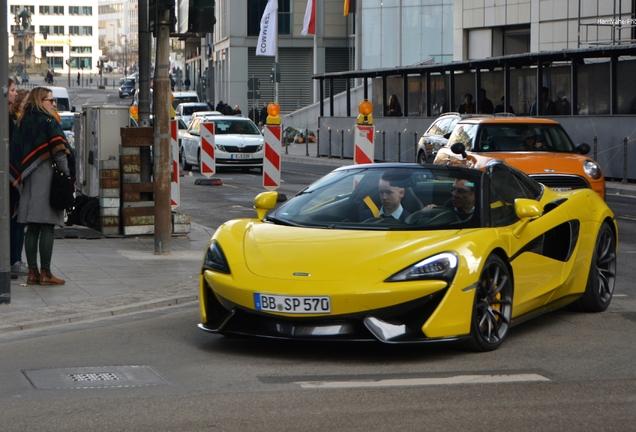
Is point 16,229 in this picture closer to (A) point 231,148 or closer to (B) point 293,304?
(B) point 293,304

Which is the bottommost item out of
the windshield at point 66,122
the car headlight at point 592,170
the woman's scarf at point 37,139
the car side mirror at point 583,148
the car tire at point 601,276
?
the car tire at point 601,276

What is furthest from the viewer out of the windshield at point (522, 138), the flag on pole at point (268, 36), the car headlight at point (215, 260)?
the flag on pole at point (268, 36)

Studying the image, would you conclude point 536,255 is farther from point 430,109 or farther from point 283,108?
point 283,108

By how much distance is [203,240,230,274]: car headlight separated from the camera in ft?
24.3

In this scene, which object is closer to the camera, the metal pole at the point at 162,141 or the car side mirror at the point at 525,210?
the car side mirror at the point at 525,210

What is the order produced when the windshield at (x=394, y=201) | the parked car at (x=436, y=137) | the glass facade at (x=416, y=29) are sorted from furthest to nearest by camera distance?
1. the glass facade at (x=416, y=29)
2. the parked car at (x=436, y=137)
3. the windshield at (x=394, y=201)

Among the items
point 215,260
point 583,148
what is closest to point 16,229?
point 215,260

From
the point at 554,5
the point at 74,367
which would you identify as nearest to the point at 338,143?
the point at 554,5

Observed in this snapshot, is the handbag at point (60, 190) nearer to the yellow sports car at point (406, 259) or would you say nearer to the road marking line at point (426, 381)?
the yellow sports car at point (406, 259)

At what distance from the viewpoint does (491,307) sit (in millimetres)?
7352

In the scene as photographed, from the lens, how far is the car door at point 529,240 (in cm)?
777

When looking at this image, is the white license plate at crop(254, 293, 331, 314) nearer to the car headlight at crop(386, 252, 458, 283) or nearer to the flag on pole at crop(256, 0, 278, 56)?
the car headlight at crop(386, 252, 458, 283)

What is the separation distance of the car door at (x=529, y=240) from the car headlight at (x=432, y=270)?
78 centimetres

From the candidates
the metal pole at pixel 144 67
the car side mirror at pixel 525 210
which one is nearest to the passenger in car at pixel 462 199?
the car side mirror at pixel 525 210
